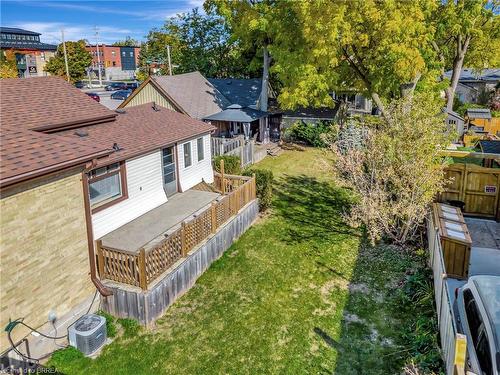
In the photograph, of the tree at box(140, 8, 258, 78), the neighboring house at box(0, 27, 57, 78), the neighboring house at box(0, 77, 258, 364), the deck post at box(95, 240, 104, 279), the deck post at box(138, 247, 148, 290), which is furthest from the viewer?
the neighboring house at box(0, 27, 57, 78)

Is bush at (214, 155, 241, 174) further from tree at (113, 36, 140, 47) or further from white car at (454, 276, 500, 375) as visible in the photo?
tree at (113, 36, 140, 47)

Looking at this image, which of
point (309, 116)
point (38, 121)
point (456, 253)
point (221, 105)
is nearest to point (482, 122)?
point (309, 116)

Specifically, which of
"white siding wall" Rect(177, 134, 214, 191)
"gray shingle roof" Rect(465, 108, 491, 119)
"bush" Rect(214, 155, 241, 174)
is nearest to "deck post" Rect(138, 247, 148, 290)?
"white siding wall" Rect(177, 134, 214, 191)

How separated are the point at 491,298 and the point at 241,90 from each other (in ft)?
89.9

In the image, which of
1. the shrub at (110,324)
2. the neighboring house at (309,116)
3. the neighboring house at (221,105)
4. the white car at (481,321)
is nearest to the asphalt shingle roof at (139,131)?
the shrub at (110,324)

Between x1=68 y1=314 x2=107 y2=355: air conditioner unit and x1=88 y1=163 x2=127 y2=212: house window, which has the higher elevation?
x1=88 y1=163 x2=127 y2=212: house window

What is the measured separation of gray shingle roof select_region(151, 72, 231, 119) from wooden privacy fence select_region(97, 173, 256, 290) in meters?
14.3

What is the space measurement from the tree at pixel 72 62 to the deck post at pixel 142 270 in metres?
60.6

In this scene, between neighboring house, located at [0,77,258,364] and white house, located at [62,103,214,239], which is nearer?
neighboring house, located at [0,77,258,364]

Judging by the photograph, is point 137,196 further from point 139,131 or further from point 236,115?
point 236,115

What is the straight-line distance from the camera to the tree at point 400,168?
11.7 meters

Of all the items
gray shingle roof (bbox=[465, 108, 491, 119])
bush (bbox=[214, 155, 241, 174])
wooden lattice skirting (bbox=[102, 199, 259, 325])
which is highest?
gray shingle roof (bbox=[465, 108, 491, 119])

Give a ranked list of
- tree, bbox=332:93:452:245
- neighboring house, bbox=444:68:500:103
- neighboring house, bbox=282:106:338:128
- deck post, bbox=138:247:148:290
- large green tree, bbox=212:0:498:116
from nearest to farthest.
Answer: deck post, bbox=138:247:148:290 → tree, bbox=332:93:452:245 → large green tree, bbox=212:0:498:116 → neighboring house, bbox=282:106:338:128 → neighboring house, bbox=444:68:500:103

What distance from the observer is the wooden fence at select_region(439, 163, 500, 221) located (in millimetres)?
14516
